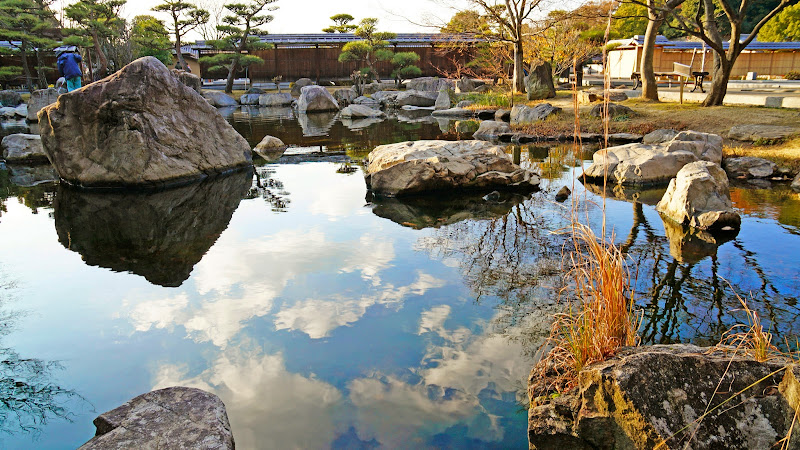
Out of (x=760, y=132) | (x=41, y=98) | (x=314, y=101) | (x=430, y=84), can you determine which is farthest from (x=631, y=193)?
(x=430, y=84)

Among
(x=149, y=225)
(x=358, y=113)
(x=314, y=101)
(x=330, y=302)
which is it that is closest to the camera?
(x=330, y=302)

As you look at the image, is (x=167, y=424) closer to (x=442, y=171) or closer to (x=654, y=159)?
(x=442, y=171)

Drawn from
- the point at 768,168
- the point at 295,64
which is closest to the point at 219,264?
the point at 768,168

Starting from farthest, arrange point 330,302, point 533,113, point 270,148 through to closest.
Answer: point 533,113
point 270,148
point 330,302

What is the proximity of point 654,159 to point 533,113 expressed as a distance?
22.1ft

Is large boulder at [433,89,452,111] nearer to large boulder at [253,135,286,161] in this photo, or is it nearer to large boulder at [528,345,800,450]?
large boulder at [253,135,286,161]

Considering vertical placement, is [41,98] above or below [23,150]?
above

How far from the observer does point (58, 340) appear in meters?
3.81

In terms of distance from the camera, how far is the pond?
2.98 m

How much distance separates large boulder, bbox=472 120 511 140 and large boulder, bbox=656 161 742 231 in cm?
735

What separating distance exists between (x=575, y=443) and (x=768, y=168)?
24.8ft

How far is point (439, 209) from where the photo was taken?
22.6 ft

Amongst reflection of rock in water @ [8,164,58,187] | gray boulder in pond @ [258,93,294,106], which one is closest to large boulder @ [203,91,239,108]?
gray boulder in pond @ [258,93,294,106]

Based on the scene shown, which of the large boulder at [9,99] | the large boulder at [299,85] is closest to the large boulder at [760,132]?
the large boulder at [299,85]
